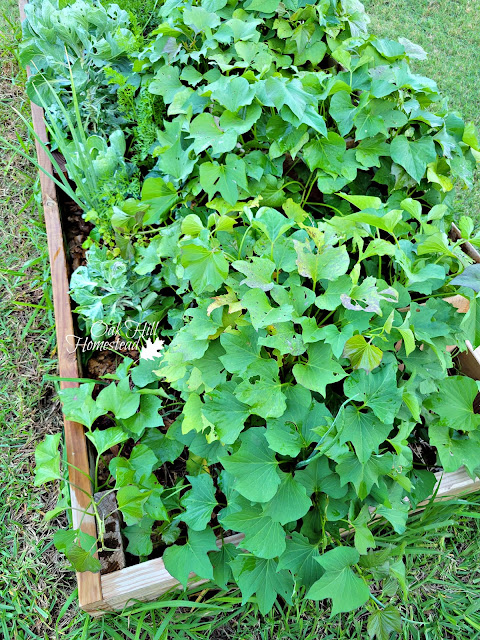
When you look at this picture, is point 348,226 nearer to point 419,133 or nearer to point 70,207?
point 419,133

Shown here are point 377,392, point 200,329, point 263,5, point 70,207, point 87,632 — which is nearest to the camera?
point 377,392

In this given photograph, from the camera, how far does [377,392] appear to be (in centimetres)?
107

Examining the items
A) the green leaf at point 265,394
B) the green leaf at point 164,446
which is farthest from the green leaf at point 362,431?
the green leaf at point 164,446

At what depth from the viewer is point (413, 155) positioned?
1410 millimetres

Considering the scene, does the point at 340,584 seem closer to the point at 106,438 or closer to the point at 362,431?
the point at 362,431

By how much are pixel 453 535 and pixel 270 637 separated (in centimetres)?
67

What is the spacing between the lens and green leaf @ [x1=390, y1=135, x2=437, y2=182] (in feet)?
4.59

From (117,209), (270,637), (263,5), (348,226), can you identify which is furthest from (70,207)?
(270,637)

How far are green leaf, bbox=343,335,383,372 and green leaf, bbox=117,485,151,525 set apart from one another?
62cm

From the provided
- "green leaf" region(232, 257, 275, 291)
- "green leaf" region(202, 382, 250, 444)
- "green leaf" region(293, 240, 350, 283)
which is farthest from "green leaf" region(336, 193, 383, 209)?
"green leaf" region(202, 382, 250, 444)

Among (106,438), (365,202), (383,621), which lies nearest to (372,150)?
(365,202)

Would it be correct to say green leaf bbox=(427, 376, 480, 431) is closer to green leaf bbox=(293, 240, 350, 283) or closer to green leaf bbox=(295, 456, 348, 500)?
green leaf bbox=(295, 456, 348, 500)

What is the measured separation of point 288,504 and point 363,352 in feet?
1.19

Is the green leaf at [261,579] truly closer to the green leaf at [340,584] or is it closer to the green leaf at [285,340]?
the green leaf at [340,584]
